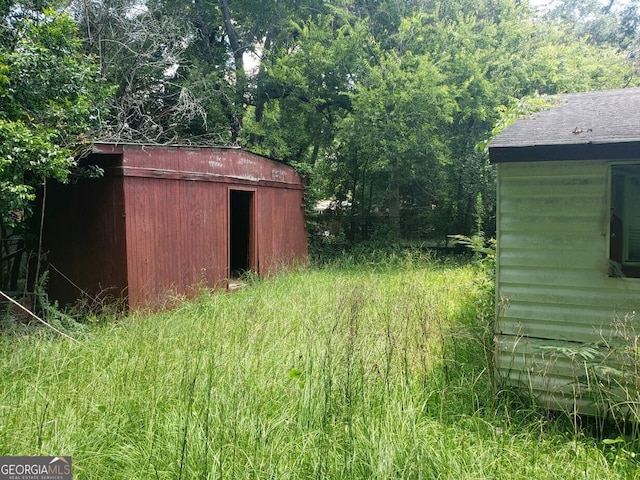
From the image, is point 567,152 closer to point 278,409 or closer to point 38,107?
point 278,409

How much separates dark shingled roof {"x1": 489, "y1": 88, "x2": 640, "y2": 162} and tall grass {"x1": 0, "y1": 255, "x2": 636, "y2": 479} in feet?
4.75

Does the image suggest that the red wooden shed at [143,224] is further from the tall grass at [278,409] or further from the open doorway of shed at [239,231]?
the open doorway of shed at [239,231]

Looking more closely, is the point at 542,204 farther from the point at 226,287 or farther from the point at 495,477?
the point at 226,287

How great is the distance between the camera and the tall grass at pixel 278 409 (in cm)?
228

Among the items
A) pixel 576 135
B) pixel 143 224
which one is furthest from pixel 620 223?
pixel 143 224

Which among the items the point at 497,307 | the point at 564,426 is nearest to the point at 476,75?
the point at 497,307

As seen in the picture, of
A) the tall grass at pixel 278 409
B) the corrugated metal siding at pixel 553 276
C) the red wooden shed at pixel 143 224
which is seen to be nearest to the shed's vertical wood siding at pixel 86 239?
the red wooden shed at pixel 143 224

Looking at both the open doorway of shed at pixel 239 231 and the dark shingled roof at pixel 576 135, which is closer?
the dark shingled roof at pixel 576 135

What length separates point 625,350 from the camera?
267 cm

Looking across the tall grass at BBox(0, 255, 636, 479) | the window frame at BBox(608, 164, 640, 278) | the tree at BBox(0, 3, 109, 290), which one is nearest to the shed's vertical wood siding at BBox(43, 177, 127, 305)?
the tree at BBox(0, 3, 109, 290)

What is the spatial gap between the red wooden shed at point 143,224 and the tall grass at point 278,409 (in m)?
1.41

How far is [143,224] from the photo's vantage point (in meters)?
5.74

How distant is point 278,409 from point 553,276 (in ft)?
7.37

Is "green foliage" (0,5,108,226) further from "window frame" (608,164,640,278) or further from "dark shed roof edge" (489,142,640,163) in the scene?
"window frame" (608,164,640,278)
